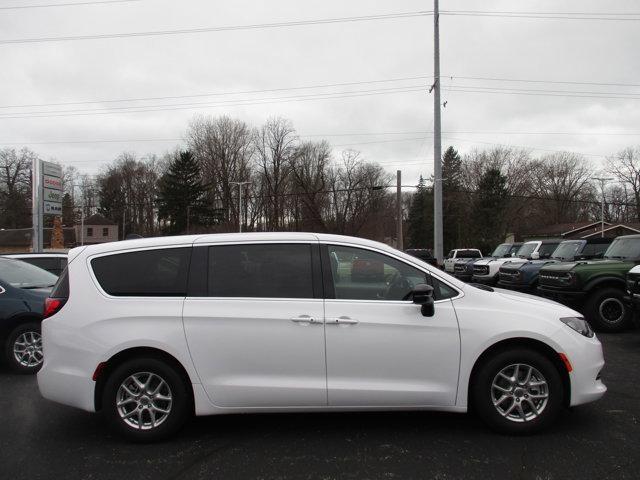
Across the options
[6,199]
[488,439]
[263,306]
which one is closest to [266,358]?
[263,306]

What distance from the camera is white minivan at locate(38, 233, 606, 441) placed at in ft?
13.1

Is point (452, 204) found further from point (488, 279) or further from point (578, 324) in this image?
point (578, 324)

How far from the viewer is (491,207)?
189ft

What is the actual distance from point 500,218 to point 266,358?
57664mm

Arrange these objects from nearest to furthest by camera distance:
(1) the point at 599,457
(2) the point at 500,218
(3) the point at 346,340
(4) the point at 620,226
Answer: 1. (1) the point at 599,457
2. (3) the point at 346,340
3. (4) the point at 620,226
4. (2) the point at 500,218

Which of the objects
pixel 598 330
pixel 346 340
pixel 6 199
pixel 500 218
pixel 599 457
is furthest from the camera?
pixel 6 199

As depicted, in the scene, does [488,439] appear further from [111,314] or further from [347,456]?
[111,314]

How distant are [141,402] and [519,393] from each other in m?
3.16

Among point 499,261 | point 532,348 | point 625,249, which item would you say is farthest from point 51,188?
point 532,348

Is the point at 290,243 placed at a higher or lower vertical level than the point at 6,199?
lower

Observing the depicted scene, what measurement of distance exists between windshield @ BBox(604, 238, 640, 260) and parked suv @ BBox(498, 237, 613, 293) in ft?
7.57

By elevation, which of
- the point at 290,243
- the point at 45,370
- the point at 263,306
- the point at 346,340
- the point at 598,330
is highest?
the point at 290,243

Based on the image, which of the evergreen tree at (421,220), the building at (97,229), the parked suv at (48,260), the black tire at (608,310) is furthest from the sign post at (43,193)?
the building at (97,229)

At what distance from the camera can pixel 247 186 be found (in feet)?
226
